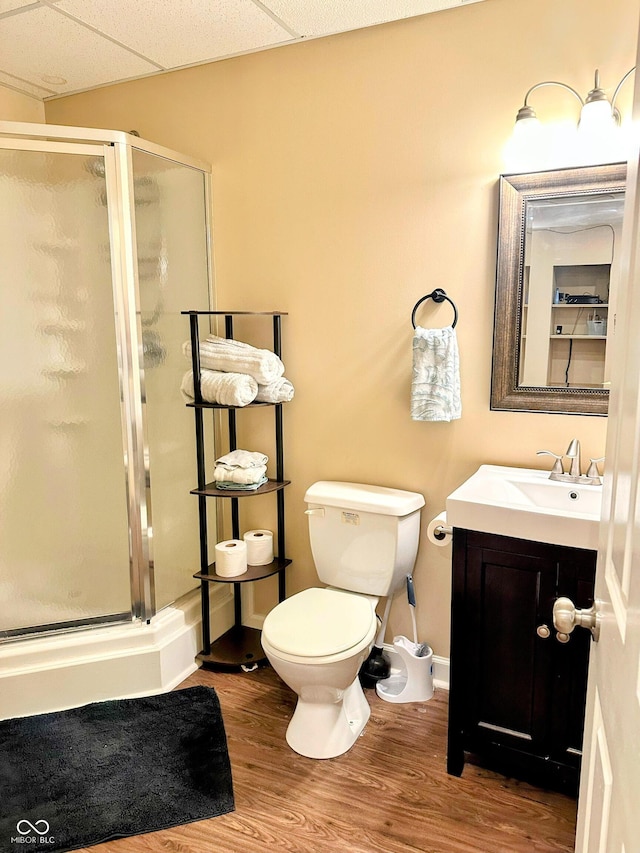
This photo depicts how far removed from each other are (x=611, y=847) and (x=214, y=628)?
215cm

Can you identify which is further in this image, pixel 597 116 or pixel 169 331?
pixel 169 331

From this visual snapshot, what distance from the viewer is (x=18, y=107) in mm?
2811

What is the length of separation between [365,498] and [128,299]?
1.12 metres

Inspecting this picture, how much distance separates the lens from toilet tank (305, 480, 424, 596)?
226 cm

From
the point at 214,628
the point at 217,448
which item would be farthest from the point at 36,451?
the point at 214,628

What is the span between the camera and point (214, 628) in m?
2.74

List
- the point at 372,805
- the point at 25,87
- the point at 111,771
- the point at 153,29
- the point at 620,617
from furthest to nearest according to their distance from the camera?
1. the point at 25,87
2. the point at 153,29
3. the point at 111,771
4. the point at 372,805
5. the point at 620,617

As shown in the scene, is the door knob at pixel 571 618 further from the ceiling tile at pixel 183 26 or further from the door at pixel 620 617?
the ceiling tile at pixel 183 26

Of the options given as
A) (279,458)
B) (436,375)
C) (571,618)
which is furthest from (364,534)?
(571,618)

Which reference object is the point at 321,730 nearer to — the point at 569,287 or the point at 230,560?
the point at 230,560

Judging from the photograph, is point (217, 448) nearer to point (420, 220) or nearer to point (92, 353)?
point (92, 353)

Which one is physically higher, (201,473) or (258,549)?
(201,473)

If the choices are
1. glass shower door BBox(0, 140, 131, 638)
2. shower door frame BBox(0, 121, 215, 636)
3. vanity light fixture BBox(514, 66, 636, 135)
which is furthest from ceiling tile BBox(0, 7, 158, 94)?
vanity light fixture BBox(514, 66, 636, 135)

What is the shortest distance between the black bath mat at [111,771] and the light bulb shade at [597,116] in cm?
228
